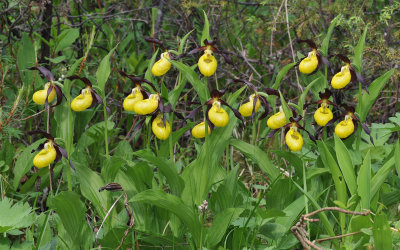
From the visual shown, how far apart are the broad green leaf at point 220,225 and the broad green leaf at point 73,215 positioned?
0.51 meters

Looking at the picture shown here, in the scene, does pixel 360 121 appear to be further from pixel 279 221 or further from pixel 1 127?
pixel 1 127

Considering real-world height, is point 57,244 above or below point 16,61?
below

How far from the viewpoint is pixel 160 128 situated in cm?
211

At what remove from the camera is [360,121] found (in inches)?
90.4

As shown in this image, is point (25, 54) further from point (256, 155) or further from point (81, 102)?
point (256, 155)

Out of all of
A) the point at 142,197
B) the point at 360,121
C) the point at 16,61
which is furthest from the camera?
the point at 16,61

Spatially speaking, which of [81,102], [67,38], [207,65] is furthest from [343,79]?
[67,38]

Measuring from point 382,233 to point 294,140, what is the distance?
0.53 meters

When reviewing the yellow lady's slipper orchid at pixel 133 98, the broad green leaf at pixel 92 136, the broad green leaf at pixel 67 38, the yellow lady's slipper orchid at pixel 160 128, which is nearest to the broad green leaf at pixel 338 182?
the yellow lady's slipper orchid at pixel 160 128

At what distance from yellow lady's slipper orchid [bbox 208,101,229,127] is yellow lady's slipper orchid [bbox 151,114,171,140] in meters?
0.23

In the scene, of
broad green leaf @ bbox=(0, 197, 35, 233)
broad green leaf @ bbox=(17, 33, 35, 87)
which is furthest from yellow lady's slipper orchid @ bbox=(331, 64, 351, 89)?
broad green leaf @ bbox=(17, 33, 35, 87)

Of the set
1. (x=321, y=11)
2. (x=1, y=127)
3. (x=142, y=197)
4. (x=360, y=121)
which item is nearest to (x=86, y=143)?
(x=1, y=127)

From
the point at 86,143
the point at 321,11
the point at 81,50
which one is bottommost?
the point at 86,143

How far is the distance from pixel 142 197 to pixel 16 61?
5.61ft
